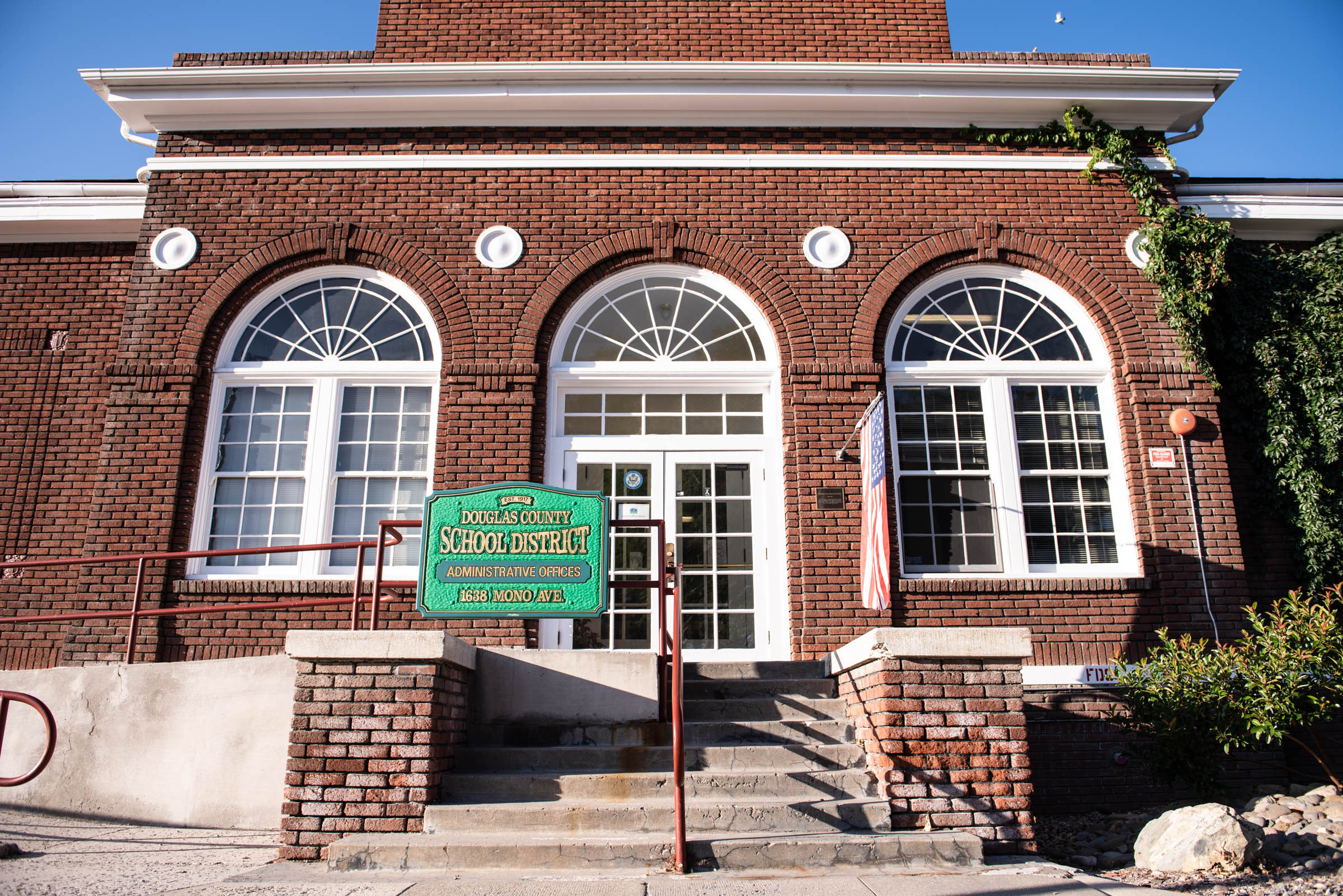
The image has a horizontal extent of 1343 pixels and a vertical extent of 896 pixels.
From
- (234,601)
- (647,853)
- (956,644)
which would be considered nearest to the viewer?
(647,853)

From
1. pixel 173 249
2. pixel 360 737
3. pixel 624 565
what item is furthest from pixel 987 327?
pixel 173 249

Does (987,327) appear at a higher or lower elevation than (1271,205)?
lower

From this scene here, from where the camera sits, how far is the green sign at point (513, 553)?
5805mm

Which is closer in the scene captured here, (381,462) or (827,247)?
(381,462)

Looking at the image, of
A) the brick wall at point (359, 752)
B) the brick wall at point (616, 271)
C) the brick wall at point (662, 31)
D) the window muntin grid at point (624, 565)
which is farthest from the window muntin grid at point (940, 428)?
the brick wall at point (359, 752)

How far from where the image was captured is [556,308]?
8867 mm

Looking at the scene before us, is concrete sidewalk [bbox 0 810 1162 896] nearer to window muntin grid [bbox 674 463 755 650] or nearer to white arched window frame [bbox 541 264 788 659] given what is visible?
window muntin grid [bbox 674 463 755 650]

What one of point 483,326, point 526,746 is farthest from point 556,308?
point 526,746

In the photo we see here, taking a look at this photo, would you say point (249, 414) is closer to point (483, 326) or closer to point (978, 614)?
point (483, 326)

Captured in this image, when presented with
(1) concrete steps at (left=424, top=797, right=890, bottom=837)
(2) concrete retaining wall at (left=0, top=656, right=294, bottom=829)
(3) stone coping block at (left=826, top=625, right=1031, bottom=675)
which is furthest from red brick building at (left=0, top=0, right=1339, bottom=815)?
(1) concrete steps at (left=424, top=797, right=890, bottom=837)

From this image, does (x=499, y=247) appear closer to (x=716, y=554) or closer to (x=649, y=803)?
(x=716, y=554)

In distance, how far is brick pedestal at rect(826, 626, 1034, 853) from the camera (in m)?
5.25

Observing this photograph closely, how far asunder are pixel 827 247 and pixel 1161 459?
3.76m

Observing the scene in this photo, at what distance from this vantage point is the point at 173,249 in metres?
8.98
